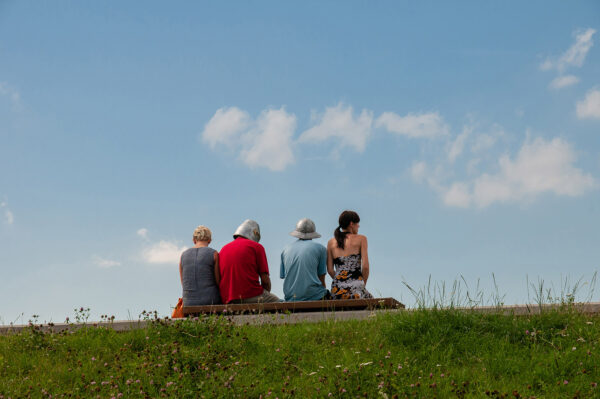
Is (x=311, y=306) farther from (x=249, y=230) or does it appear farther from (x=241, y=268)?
(x=249, y=230)

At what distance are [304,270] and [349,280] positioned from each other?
788mm

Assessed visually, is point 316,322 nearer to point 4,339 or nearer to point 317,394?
point 317,394

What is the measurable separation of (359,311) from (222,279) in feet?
8.34

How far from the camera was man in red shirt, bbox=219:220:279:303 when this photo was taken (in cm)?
985

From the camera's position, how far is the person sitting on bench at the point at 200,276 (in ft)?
32.9

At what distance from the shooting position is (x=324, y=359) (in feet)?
21.6

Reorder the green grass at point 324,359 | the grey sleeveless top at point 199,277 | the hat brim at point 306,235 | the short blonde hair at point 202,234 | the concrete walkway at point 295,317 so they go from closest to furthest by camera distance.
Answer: the green grass at point 324,359
the concrete walkway at point 295,317
the grey sleeveless top at point 199,277
the short blonde hair at point 202,234
the hat brim at point 306,235

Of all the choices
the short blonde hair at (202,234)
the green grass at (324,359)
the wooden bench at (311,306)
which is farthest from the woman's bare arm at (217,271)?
the green grass at (324,359)

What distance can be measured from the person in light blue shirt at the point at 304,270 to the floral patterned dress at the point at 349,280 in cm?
26

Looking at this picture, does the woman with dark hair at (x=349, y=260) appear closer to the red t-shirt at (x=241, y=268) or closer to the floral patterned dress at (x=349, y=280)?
the floral patterned dress at (x=349, y=280)

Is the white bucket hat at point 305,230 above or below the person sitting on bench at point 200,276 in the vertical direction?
above

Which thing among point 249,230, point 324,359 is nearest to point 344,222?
point 249,230

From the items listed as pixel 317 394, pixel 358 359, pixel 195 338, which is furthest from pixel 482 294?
pixel 195 338

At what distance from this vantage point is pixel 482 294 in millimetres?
8016
